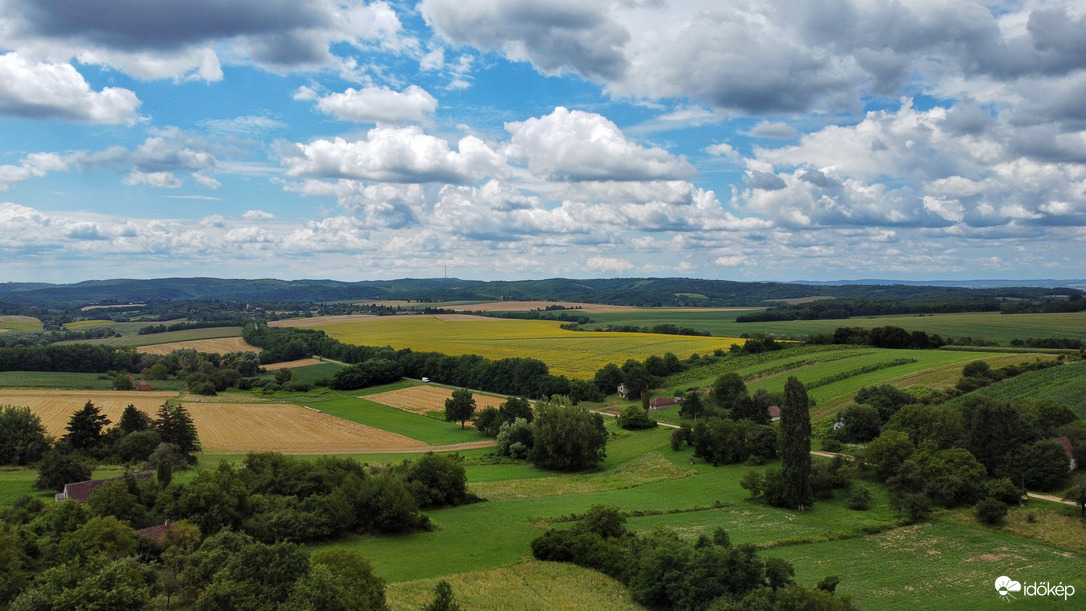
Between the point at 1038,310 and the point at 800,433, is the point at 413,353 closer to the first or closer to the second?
the point at 800,433

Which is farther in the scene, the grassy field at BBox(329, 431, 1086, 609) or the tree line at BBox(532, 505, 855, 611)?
Result: the grassy field at BBox(329, 431, 1086, 609)

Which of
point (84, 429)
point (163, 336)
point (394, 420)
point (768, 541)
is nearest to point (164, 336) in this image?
point (163, 336)

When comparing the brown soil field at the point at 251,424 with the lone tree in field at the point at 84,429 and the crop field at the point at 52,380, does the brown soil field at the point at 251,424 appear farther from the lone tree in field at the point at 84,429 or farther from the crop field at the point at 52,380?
the crop field at the point at 52,380

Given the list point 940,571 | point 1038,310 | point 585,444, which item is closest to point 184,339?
point 585,444

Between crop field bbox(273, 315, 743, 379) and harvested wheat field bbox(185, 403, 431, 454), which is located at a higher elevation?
crop field bbox(273, 315, 743, 379)

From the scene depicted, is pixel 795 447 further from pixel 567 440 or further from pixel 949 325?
pixel 949 325

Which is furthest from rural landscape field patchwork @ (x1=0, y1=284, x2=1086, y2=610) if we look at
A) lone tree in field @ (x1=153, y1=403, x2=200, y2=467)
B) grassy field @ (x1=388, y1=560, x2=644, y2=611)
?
lone tree in field @ (x1=153, y1=403, x2=200, y2=467)

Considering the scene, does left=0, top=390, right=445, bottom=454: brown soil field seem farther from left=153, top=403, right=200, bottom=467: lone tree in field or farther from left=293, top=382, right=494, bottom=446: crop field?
left=153, top=403, right=200, bottom=467: lone tree in field
